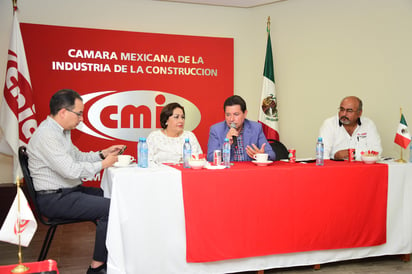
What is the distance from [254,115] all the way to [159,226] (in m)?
3.04

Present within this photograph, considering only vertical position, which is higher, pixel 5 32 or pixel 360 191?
pixel 5 32

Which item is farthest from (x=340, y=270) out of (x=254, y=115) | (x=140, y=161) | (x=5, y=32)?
(x=5, y=32)

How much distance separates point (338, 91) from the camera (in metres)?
4.55

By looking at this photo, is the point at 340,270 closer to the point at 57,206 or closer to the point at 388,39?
the point at 57,206

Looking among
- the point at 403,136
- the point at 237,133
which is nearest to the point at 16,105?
the point at 237,133

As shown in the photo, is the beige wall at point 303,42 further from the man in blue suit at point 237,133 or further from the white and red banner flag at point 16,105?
the man in blue suit at point 237,133

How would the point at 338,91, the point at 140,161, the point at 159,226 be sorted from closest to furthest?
the point at 159,226 → the point at 140,161 → the point at 338,91

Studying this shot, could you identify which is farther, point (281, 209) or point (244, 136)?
point (244, 136)

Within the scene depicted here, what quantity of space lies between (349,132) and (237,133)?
1231 mm

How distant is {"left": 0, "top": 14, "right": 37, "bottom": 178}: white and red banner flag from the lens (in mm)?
3990

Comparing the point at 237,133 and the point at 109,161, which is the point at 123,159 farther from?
the point at 237,133

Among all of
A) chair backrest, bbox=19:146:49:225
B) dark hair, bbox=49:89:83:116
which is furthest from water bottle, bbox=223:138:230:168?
chair backrest, bbox=19:146:49:225

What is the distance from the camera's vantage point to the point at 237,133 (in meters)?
3.21

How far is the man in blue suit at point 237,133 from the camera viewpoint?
126 inches
